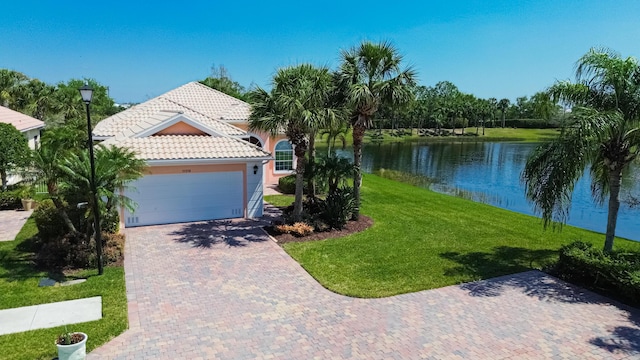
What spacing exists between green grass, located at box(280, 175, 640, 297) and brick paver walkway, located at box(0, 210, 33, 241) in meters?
9.75

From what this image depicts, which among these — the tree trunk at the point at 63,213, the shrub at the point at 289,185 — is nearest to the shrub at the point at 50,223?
the tree trunk at the point at 63,213

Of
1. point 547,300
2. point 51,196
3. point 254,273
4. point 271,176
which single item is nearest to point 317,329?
point 254,273

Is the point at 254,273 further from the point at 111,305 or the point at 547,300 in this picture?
the point at 547,300

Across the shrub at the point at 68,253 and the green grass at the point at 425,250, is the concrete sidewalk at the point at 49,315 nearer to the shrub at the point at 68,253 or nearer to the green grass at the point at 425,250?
the shrub at the point at 68,253

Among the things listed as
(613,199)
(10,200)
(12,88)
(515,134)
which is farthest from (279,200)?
(515,134)

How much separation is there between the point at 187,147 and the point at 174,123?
1729 mm

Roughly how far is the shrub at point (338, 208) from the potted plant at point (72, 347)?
388 inches

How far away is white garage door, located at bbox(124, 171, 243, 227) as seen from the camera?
15656mm

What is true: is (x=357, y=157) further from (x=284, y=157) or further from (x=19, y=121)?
(x=19, y=121)

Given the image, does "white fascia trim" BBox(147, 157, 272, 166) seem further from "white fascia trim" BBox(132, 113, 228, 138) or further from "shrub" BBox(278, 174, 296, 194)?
"shrub" BBox(278, 174, 296, 194)

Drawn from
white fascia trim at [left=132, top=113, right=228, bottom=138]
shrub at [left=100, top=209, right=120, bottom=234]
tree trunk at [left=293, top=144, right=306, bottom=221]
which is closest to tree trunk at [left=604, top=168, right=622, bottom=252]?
tree trunk at [left=293, top=144, right=306, bottom=221]

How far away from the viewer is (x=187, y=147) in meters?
16.5

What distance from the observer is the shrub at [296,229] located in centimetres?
1490

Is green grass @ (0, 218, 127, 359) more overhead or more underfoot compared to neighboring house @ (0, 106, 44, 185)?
more underfoot
